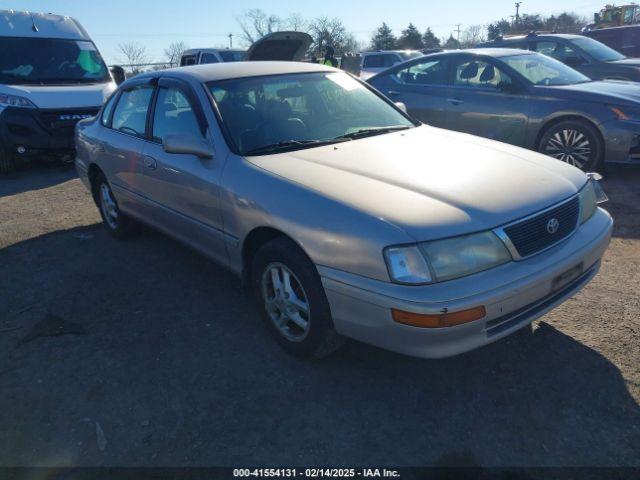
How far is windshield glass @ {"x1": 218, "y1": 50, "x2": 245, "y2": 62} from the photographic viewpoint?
557 inches

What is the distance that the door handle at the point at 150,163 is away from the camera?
3.86 meters

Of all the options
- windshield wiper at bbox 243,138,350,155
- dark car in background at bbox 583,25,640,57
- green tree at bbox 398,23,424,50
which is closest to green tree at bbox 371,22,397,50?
green tree at bbox 398,23,424,50

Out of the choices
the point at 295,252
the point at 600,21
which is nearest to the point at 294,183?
the point at 295,252

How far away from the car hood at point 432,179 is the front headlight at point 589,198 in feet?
0.24

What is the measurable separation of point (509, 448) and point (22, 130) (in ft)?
27.3

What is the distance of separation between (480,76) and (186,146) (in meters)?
4.94

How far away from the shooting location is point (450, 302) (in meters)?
2.22

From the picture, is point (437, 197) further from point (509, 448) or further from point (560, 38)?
point (560, 38)

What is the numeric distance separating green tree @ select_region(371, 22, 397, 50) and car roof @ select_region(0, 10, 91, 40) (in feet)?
167

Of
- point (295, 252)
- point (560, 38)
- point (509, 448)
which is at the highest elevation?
point (560, 38)

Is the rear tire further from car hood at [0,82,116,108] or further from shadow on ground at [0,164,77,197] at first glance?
car hood at [0,82,116,108]

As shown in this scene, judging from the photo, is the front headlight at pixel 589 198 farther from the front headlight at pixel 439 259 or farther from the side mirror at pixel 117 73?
the side mirror at pixel 117 73

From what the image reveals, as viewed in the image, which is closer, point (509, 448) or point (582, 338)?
point (509, 448)

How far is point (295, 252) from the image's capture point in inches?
107
